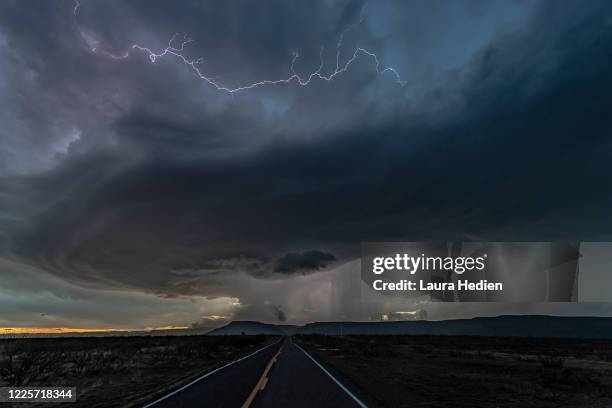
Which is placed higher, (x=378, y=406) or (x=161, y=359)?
(x=378, y=406)

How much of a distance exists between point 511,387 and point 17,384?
1985cm

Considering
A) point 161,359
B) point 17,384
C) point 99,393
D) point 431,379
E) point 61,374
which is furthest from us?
point 161,359

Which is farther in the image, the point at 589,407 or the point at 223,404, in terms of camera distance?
the point at 589,407

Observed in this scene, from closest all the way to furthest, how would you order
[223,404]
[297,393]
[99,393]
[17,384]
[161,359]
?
[223,404]
[297,393]
[99,393]
[17,384]
[161,359]

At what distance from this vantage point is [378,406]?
1166 centimetres

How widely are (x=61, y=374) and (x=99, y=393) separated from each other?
26.1ft

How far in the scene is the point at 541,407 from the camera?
45.3 feet

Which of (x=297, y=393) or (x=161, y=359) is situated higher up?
(x=297, y=393)

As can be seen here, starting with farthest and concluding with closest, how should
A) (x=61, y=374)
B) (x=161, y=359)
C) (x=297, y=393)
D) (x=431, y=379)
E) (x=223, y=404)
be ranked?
(x=161, y=359) → (x=61, y=374) → (x=431, y=379) → (x=297, y=393) → (x=223, y=404)

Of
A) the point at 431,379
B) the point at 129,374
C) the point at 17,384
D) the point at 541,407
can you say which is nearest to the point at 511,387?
the point at 431,379

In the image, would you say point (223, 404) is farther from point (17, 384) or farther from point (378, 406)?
point (17, 384)

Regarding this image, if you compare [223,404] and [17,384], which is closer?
[223,404]

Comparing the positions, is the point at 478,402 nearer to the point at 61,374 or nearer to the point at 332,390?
the point at 332,390

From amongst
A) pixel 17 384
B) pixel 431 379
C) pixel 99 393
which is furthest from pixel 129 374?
pixel 431 379
